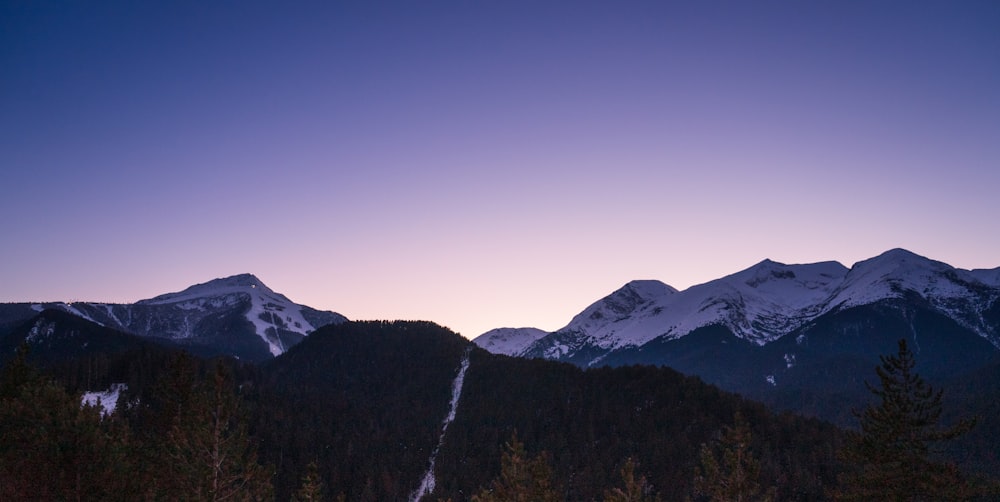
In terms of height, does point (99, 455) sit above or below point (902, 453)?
above

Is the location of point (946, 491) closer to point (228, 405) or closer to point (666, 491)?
point (228, 405)

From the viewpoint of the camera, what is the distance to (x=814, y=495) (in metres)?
161

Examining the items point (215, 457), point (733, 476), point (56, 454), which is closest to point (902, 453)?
point (733, 476)

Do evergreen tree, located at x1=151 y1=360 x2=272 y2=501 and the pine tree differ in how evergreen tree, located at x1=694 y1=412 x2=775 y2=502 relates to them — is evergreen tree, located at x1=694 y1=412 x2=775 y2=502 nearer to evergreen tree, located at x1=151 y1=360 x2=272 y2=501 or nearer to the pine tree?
the pine tree

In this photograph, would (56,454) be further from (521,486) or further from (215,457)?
(521,486)

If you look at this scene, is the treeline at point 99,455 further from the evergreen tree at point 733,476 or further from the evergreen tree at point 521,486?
the evergreen tree at point 733,476

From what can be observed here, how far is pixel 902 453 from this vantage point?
1329 inches

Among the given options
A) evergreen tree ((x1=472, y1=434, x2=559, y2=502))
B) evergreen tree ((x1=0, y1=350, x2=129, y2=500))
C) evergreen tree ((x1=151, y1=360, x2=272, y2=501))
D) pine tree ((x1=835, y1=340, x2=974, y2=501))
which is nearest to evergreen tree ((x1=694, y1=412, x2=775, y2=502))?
pine tree ((x1=835, y1=340, x2=974, y2=501))

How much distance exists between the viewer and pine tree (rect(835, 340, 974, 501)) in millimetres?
33188

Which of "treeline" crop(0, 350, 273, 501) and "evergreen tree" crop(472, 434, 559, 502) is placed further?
A: "evergreen tree" crop(472, 434, 559, 502)

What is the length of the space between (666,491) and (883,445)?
150299mm

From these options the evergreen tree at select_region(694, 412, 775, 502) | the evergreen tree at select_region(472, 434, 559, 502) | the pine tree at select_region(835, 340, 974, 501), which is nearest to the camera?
the pine tree at select_region(835, 340, 974, 501)

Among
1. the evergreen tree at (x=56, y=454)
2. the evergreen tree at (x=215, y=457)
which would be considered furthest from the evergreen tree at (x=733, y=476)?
the evergreen tree at (x=56, y=454)

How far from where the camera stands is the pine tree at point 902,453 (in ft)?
109
